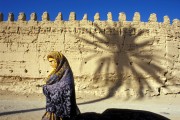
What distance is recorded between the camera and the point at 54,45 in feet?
49.1

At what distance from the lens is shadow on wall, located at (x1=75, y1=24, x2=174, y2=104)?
14.5 metres

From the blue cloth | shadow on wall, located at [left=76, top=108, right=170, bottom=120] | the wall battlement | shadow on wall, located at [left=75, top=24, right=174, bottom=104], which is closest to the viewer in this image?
shadow on wall, located at [left=76, top=108, right=170, bottom=120]

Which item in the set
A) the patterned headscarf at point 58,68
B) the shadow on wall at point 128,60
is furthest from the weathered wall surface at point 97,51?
the patterned headscarf at point 58,68

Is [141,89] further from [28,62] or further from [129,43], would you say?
[28,62]

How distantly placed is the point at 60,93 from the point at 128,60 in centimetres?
1147

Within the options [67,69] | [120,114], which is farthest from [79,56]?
[120,114]

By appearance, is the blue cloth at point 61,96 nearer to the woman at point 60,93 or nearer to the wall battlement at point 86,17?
the woman at point 60,93

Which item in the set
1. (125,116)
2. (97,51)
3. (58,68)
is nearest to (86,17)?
(97,51)

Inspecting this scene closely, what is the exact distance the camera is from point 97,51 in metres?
14.8

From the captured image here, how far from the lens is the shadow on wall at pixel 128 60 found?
14500mm

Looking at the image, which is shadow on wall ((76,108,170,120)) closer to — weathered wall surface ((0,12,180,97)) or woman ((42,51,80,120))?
woman ((42,51,80,120))

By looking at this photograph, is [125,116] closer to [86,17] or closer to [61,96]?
[61,96]

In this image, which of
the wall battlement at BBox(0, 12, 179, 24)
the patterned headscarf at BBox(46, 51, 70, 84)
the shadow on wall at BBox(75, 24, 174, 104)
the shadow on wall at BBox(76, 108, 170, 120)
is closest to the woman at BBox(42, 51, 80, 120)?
the patterned headscarf at BBox(46, 51, 70, 84)

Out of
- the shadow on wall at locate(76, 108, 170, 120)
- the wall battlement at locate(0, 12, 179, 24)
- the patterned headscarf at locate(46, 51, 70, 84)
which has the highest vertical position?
the wall battlement at locate(0, 12, 179, 24)
